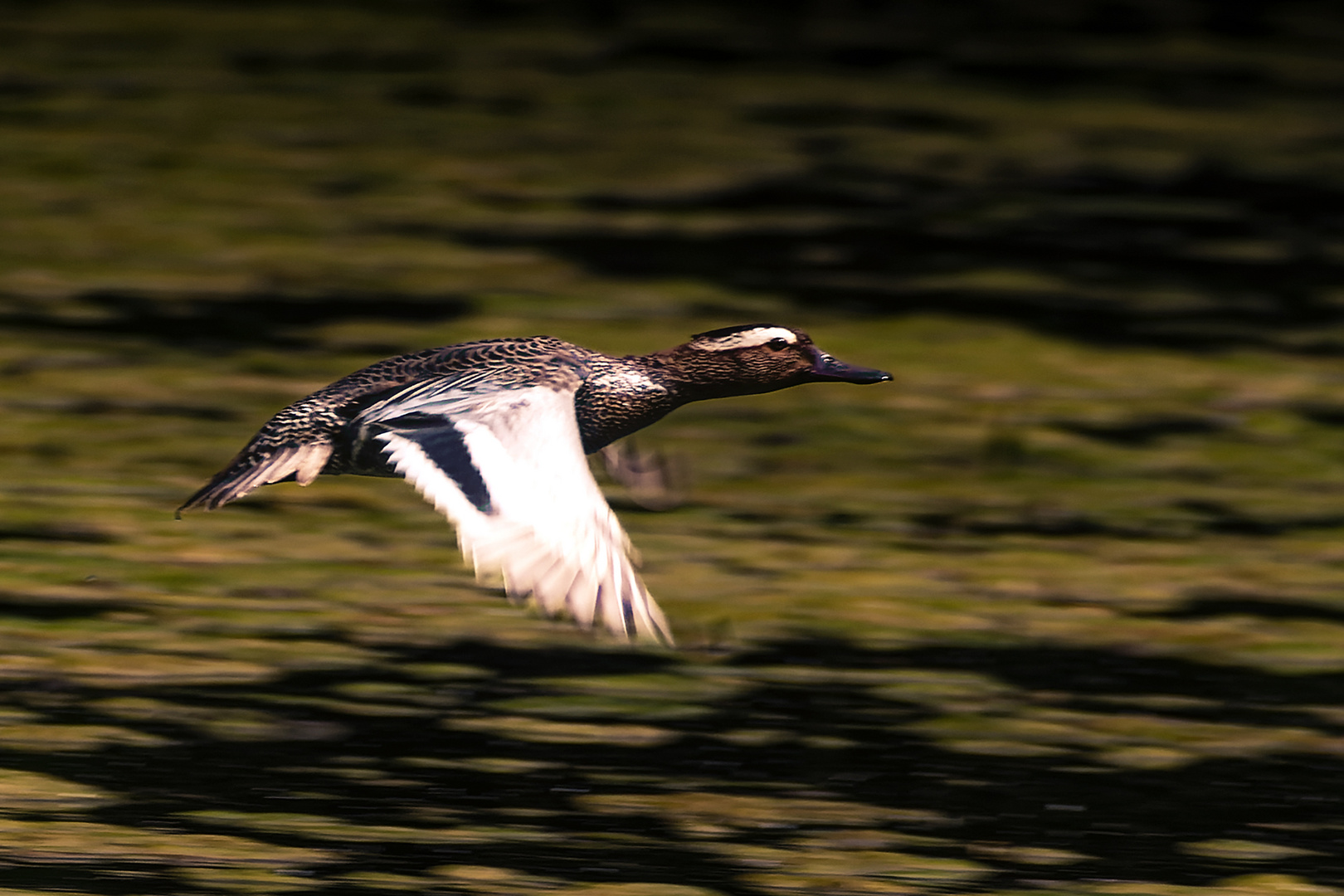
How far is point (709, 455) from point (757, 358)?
2.67 meters

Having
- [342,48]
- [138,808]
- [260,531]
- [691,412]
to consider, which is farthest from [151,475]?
[342,48]

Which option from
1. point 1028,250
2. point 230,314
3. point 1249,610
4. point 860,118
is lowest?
point 1249,610

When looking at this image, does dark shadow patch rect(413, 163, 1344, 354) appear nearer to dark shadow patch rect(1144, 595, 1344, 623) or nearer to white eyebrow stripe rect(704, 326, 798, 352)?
dark shadow patch rect(1144, 595, 1344, 623)

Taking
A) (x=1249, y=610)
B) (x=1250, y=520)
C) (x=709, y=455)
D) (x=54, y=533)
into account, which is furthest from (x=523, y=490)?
(x=1250, y=520)

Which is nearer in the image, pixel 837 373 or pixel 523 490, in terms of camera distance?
pixel 523 490

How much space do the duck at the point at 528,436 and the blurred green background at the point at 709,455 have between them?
63cm

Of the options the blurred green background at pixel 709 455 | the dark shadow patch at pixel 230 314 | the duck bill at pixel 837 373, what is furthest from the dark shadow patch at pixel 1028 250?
the duck bill at pixel 837 373

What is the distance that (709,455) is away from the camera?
8289 mm

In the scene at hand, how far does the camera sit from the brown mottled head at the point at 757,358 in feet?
18.4

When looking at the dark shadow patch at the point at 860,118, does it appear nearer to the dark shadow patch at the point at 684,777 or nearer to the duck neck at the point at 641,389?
the dark shadow patch at the point at 684,777

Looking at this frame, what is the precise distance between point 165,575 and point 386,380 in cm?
148

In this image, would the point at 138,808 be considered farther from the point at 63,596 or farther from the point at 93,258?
the point at 93,258

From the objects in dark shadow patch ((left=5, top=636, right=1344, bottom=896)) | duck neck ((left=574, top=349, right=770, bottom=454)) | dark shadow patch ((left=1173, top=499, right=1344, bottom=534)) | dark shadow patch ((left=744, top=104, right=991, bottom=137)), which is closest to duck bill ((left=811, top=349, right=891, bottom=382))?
duck neck ((left=574, top=349, right=770, bottom=454))

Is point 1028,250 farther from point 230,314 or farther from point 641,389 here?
point 641,389
